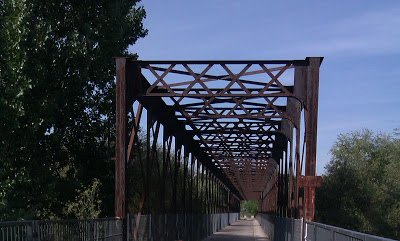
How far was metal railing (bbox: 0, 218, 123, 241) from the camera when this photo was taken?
965 centimetres

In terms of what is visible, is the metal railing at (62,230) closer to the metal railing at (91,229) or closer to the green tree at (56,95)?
the metal railing at (91,229)

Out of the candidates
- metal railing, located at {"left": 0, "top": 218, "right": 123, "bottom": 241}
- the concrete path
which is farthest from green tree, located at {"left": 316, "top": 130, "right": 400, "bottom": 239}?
metal railing, located at {"left": 0, "top": 218, "right": 123, "bottom": 241}

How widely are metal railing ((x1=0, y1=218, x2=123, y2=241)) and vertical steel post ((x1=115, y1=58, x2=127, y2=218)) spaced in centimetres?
62

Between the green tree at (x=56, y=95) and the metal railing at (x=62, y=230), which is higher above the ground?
the green tree at (x=56, y=95)

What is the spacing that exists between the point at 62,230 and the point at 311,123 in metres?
8.35

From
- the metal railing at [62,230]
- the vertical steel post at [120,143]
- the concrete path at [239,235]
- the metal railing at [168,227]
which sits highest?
the vertical steel post at [120,143]

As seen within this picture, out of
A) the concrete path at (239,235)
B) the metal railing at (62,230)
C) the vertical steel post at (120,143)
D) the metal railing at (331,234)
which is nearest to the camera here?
the metal railing at (331,234)

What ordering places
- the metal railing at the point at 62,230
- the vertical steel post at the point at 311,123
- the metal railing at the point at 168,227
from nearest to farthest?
the metal railing at the point at 62,230, the vertical steel post at the point at 311,123, the metal railing at the point at 168,227

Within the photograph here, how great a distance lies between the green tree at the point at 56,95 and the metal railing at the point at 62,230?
21.1 feet

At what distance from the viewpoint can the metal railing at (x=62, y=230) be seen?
31.7 ft

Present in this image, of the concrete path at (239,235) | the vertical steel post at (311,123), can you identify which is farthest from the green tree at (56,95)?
the concrete path at (239,235)

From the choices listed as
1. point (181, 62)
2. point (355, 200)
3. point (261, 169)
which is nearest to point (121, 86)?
point (181, 62)

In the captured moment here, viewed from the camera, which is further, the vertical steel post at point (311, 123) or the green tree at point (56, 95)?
the green tree at point (56, 95)

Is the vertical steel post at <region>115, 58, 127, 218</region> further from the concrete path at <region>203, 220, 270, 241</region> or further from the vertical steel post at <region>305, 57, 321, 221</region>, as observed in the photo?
the concrete path at <region>203, 220, 270, 241</region>
